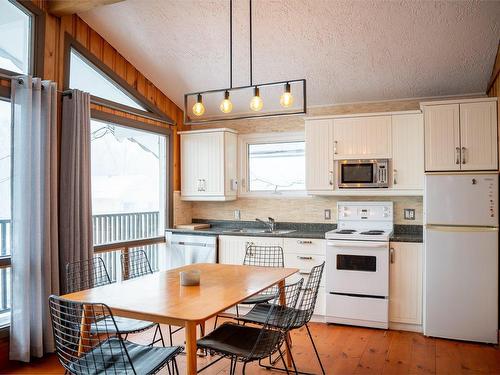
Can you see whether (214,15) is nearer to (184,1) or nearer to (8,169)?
(184,1)

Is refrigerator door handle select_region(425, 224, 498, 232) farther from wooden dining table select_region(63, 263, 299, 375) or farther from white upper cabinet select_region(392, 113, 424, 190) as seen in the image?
wooden dining table select_region(63, 263, 299, 375)

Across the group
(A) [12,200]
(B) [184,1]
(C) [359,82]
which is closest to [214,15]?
(B) [184,1]

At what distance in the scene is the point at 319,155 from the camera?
4.65 meters

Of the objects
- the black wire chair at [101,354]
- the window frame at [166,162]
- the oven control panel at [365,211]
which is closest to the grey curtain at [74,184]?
the window frame at [166,162]

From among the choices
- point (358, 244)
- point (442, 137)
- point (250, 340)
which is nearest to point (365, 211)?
point (358, 244)

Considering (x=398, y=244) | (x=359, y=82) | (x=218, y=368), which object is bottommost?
(x=218, y=368)

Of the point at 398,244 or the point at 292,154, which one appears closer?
the point at 398,244

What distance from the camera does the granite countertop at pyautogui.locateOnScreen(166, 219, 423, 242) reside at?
14.4 ft

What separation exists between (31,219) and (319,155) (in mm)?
2879

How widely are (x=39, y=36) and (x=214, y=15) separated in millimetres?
1492

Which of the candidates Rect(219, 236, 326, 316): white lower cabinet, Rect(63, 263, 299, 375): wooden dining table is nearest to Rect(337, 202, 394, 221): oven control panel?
Rect(219, 236, 326, 316): white lower cabinet

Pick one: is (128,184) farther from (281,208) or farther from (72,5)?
(72,5)

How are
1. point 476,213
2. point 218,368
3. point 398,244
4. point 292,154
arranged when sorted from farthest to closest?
point 292,154, point 398,244, point 476,213, point 218,368

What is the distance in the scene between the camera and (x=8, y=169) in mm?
3504
